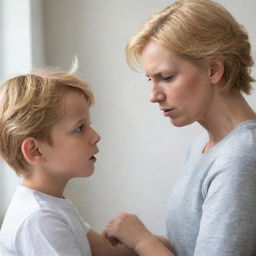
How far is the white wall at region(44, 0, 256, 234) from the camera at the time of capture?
6.09 ft

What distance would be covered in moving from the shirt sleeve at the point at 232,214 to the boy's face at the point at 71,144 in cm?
36

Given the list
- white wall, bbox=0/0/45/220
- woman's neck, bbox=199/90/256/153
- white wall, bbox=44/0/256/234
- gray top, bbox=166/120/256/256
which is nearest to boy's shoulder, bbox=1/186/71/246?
gray top, bbox=166/120/256/256

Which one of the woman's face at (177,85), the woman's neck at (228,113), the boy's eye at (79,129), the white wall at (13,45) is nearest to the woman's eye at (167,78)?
the woman's face at (177,85)

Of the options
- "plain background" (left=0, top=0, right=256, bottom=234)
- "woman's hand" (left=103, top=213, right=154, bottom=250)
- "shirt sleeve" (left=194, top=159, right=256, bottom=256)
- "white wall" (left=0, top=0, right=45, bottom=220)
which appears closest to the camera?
"shirt sleeve" (left=194, top=159, right=256, bottom=256)

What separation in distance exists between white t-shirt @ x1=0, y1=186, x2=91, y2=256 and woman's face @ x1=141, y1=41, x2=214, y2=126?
38 centimetres

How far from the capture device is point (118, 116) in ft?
6.15

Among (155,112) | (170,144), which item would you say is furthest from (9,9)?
(170,144)

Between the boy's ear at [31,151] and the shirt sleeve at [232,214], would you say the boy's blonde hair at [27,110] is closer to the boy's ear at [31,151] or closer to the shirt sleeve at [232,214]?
the boy's ear at [31,151]

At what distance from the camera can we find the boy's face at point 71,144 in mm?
1168

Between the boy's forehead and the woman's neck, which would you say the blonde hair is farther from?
the boy's forehead

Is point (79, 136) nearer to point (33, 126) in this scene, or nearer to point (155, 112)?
point (33, 126)

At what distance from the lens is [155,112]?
1.87m

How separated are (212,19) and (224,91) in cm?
19

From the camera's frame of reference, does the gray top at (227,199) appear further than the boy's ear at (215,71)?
No
